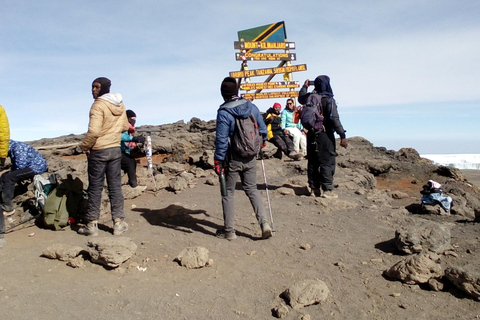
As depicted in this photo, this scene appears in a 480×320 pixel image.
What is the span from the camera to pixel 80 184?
22.6 ft

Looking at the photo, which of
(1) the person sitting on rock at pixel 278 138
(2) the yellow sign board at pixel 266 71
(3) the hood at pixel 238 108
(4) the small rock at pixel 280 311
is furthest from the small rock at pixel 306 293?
(2) the yellow sign board at pixel 266 71

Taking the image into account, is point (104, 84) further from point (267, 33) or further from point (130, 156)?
point (267, 33)

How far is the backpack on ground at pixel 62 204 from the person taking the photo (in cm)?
646

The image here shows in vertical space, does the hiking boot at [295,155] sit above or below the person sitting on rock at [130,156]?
below

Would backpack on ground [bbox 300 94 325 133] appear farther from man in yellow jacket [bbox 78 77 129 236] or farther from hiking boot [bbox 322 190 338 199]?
man in yellow jacket [bbox 78 77 129 236]

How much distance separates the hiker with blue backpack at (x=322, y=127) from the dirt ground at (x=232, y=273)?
926 millimetres

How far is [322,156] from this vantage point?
7.76 metres

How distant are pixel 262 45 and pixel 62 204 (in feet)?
34.2

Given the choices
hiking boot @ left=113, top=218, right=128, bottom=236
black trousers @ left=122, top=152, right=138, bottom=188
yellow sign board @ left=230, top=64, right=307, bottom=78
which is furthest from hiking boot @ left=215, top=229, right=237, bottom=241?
yellow sign board @ left=230, top=64, right=307, bottom=78

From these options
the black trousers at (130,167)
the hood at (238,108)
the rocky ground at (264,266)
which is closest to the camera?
the rocky ground at (264,266)

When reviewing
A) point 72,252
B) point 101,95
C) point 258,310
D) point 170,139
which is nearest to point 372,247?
point 258,310

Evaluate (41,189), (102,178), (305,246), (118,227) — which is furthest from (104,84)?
(305,246)

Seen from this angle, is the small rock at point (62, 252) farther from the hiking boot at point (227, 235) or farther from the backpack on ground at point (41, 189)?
the hiking boot at point (227, 235)

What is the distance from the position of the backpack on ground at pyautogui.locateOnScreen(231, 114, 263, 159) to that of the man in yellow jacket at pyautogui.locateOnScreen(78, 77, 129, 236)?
173cm
